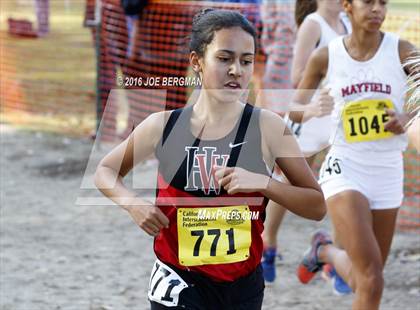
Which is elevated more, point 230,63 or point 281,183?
point 230,63

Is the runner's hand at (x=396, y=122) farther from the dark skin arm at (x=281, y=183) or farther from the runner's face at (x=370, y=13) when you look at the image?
the dark skin arm at (x=281, y=183)

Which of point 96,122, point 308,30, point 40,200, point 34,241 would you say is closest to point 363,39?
point 308,30

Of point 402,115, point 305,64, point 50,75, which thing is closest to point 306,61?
point 305,64

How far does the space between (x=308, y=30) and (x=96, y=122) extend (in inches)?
186

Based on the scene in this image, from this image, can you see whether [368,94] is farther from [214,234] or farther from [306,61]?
[214,234]

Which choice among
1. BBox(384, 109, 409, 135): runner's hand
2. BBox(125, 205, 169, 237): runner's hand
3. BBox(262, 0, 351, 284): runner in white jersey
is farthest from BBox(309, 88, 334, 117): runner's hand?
BBox(125, 205, 169, 237): runner's hand

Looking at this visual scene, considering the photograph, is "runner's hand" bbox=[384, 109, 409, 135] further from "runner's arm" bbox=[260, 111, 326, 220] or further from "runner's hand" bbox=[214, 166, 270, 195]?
"runner's hand" bbox=[214, 166, 270, 195]

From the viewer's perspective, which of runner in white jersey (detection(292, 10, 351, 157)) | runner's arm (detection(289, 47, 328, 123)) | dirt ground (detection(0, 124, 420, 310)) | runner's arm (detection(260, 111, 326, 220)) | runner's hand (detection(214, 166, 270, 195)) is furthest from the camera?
runner in white jersey (detection(292, 10, 351, 157))

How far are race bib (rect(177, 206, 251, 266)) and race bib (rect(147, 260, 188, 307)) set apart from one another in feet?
0.25

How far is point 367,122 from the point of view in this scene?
15.6 feet

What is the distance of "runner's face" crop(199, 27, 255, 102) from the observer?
3.30 metres

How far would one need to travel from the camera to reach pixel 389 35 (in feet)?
15.8

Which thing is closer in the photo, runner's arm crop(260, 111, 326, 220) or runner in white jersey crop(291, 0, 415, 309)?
runner's arm crop(260, 111, 326, 220)

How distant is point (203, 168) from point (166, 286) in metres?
0.47
